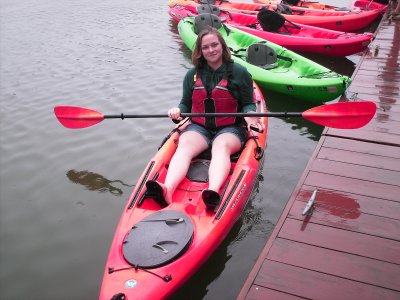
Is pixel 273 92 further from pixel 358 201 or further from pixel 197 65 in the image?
pixel 358 201

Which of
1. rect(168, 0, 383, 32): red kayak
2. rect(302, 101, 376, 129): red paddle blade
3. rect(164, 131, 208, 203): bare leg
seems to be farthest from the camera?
rect(168, 0, 383, 32): red kayak

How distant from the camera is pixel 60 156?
481cm

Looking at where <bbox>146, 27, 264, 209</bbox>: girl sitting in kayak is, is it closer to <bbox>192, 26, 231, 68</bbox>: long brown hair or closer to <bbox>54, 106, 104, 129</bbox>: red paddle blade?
<bbox>192, 26, 231, 68</bbox>: long brown hair

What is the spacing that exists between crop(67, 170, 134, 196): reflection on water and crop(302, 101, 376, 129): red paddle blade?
218cm

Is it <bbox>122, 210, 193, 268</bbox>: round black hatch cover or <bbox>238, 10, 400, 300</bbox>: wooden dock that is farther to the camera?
<bbox>122, 210, 193, 268</bbox>: round black hatch cover

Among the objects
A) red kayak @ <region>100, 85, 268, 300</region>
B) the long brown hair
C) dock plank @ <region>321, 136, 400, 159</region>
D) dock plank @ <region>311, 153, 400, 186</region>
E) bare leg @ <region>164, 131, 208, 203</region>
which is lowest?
red kayak @ <region>100, 85, 268, 300</region>

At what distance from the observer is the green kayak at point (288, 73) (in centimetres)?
523

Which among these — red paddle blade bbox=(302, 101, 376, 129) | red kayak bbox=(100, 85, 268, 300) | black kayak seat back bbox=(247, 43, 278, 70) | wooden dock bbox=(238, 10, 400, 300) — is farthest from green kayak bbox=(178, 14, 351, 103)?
red kayak bbox=(100, 85, 268, 300)

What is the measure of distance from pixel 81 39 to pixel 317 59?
5.58 m

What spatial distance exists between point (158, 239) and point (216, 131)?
140 centimetres

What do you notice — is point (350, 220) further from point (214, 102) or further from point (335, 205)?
point (214, 102)

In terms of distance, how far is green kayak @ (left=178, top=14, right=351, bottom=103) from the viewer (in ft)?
17.2

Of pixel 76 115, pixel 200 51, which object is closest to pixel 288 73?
pixel 200 51

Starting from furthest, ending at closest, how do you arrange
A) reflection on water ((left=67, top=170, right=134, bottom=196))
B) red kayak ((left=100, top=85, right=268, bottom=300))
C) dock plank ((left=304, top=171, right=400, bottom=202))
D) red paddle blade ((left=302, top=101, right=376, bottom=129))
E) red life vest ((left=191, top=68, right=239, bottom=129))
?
1. reflection on water ((left=67, top=170, right=134, bottom=196))
2. red life vest ((left=191, top=68, right=239, bottom=129))
3. red paddle blade ((left=302, top=101, right=376, bottom=129))
4. dock plank ((left=304, top=171, right=400, bottom=202))
5. red kayak ((left=100, top=85, right=268, bottom=300))
